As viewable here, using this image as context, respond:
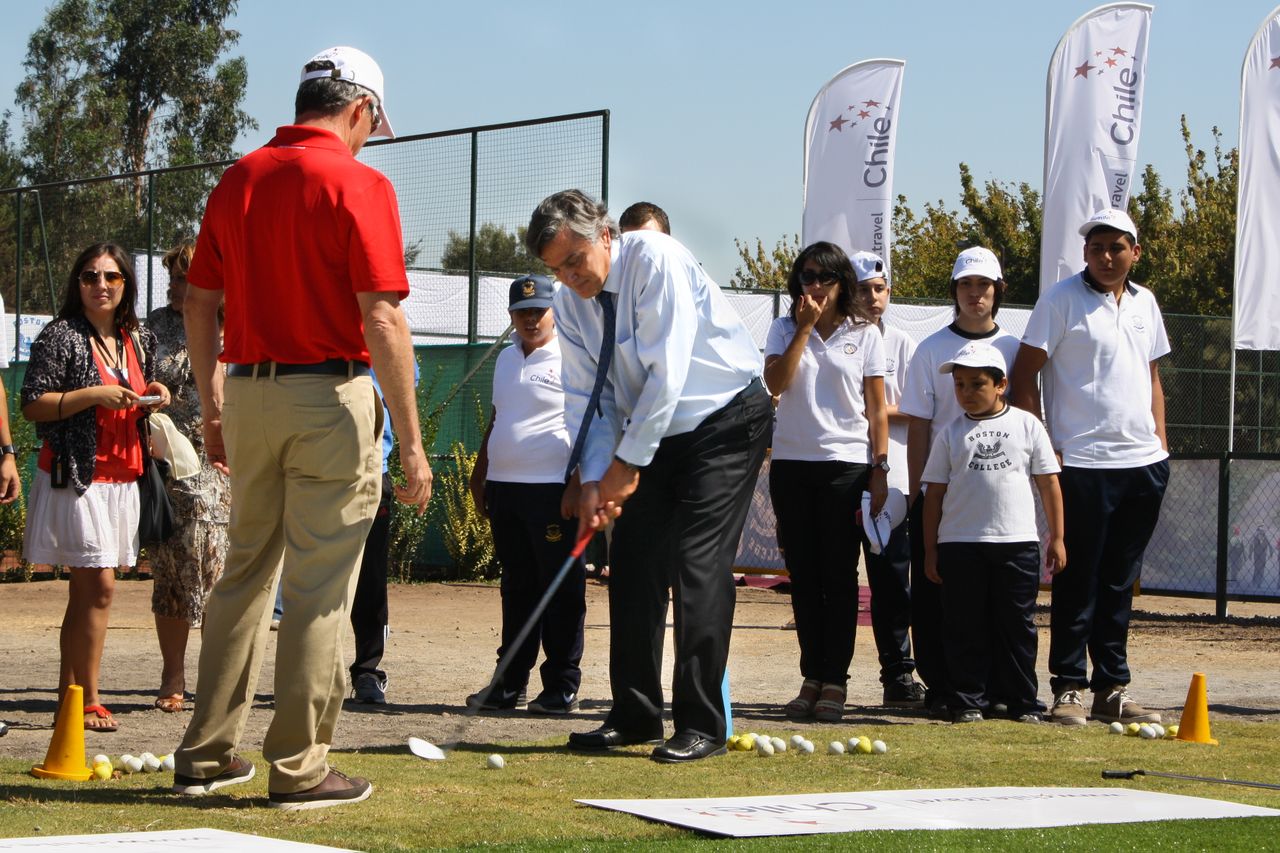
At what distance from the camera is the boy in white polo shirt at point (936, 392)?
7.29 metres

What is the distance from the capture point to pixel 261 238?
4621 millimetres

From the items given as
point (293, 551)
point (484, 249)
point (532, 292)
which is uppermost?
point (484, 249)

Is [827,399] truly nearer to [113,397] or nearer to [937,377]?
[937,377]

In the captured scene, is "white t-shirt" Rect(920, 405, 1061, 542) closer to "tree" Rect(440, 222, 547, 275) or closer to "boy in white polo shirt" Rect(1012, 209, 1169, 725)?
"boy in white polo shirt" Rect(1012, 209, 1169, 725)

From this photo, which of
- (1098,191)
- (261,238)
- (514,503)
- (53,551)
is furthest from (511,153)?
(261,238)

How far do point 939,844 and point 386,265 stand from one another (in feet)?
6.92

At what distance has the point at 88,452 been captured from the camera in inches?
241

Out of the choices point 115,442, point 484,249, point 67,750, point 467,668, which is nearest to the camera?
point 67,750

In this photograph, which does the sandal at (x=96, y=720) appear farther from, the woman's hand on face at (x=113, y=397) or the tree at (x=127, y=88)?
the tree at (x=127, y=88)

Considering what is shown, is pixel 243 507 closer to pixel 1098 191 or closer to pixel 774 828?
pixel 774 828

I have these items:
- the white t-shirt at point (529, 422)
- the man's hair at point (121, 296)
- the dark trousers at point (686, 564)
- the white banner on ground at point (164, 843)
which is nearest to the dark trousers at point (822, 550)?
the white t-shirt at point (529, 422)

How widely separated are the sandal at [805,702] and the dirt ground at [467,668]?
88mm

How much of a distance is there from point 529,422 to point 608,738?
6.79 ft

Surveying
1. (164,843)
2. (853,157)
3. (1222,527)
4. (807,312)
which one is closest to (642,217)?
(807,312)
